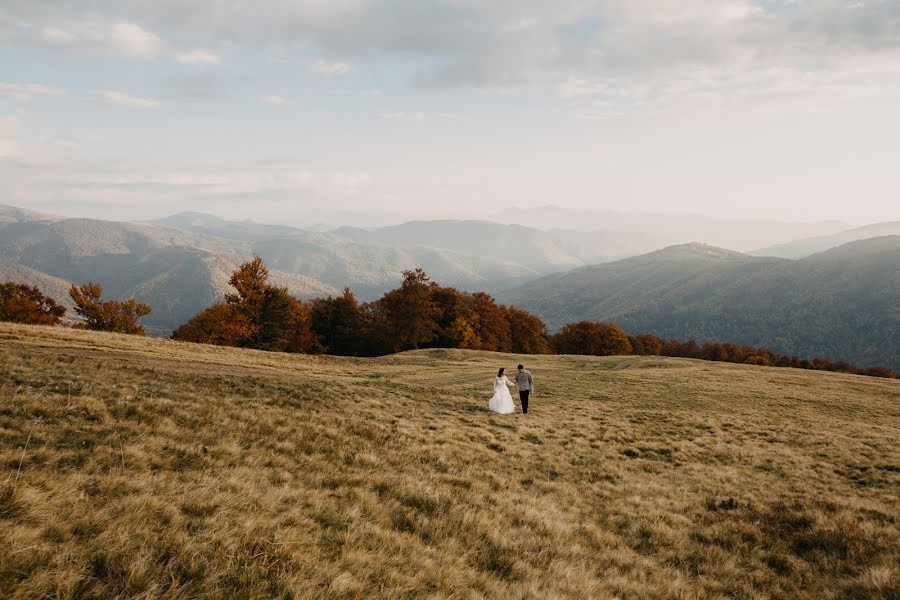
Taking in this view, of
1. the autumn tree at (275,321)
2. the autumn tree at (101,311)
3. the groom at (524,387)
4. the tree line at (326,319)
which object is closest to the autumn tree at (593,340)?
the tree line at (326,319)

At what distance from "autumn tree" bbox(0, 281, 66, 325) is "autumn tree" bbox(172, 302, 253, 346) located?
74.4 feet

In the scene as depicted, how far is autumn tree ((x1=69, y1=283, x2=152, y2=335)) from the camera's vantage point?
68375 mm

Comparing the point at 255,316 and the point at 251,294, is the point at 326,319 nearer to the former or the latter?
the point at 255,316

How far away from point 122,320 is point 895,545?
9176 centimetres

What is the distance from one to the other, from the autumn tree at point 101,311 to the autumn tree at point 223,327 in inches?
334

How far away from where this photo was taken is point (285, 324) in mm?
63531

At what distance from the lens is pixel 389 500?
8188 mm

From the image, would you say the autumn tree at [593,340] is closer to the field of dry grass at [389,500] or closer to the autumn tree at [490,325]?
the autumn tree at [490,325]

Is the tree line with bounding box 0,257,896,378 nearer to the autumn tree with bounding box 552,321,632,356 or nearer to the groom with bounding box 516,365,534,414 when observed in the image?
the autumn tree with bounding box 552,321,632,356

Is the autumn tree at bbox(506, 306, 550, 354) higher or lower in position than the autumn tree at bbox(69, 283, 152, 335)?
lower

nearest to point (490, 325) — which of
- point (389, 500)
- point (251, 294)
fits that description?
point (251, 294)

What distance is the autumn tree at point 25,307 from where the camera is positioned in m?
70.8

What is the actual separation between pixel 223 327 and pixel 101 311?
32.3m

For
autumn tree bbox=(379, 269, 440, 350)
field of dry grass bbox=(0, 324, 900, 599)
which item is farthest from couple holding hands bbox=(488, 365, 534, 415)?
autumn tree bbox=(379, 269, 440, 350)
